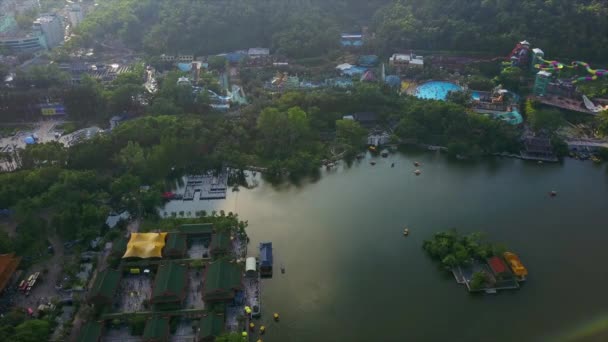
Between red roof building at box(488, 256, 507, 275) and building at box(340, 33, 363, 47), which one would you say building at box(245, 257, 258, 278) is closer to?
red roof building at box(488, 256, 507, 275)

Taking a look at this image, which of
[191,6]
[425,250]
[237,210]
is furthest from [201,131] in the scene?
[191,6]

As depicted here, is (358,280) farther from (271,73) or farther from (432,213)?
(271,73)

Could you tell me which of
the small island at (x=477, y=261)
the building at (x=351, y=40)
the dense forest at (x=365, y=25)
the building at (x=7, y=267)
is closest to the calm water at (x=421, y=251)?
the small island at (x=477, y=261)

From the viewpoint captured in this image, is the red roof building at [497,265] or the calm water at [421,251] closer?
the calm water at [421,251]

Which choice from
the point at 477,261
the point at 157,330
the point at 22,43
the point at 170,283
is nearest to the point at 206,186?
the point at 170,283

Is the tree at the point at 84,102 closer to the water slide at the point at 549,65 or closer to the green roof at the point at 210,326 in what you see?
the green roof at the point at 210,326

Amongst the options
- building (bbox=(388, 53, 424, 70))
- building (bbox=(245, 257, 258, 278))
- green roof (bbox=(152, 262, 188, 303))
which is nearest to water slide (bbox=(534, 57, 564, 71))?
building (bbox=(388, 53, 424, 70))
